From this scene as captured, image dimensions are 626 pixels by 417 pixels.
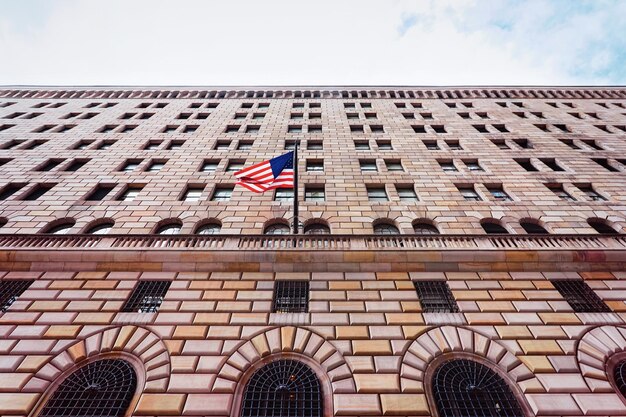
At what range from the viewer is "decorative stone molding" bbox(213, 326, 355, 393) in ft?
27.4

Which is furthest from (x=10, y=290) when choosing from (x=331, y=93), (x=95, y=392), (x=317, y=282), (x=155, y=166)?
(x=331, y=93)

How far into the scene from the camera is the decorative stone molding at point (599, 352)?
836cm

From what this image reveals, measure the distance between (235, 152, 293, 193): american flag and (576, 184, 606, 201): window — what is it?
53.5 ft

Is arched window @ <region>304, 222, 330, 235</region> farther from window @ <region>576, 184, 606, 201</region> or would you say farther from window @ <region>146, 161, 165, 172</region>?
window @ <region>576, 184, 606, 201</region>

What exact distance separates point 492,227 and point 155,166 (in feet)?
64.5

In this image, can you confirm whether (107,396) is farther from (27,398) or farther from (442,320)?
(442,320)

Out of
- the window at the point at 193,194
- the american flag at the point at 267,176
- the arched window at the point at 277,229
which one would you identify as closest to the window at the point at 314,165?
the arched window at the point at 277,229

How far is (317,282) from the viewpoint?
11406mm

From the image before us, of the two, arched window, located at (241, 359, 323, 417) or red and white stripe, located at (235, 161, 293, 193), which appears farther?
red and white stripe, located at (235, 161, 293, 193)

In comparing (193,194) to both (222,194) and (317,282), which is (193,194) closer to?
(222,194)

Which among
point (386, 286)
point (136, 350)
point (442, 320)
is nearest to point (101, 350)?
point (136, 350)

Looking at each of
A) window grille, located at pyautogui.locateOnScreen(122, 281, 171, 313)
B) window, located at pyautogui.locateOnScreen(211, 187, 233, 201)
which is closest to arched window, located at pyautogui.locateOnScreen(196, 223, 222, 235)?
window, located at pyautogui.locateOnScreen(211, 187, 233, 201)

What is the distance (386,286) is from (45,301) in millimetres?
11770

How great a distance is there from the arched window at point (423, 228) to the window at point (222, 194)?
9840 millimetres
